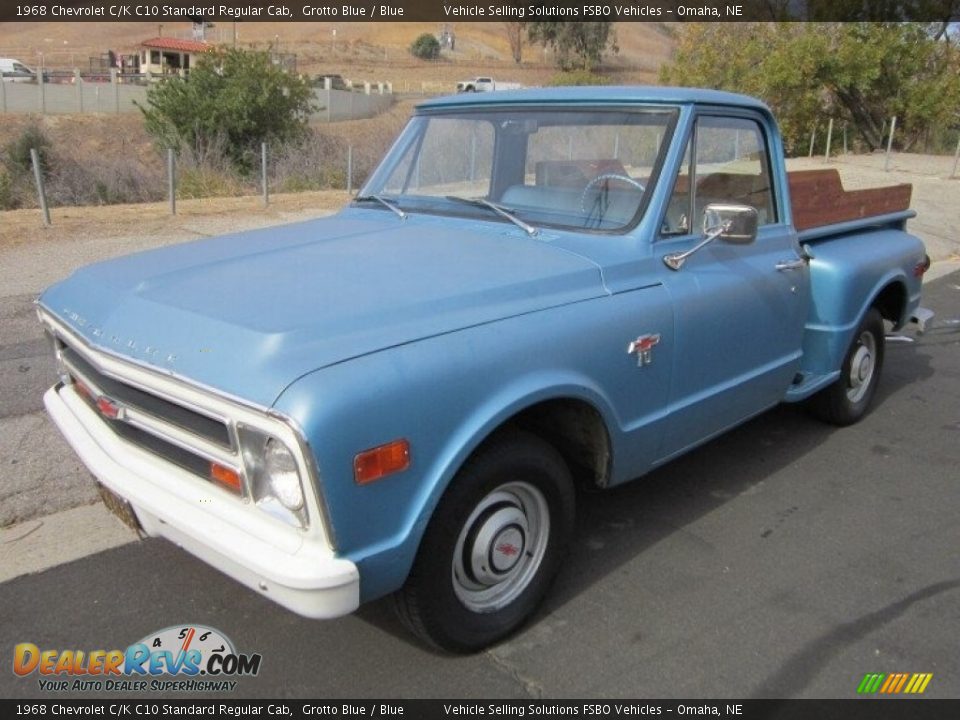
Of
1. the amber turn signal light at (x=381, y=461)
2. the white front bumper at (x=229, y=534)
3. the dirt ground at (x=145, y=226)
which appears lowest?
the dirt ground at (x=145, y=226)

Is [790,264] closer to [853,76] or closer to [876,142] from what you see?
[853,76]

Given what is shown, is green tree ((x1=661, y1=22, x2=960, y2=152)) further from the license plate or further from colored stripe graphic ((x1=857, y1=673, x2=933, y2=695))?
the license plate

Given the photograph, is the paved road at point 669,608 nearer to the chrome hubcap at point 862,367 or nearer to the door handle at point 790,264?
the chrome hubcap at point 862,367

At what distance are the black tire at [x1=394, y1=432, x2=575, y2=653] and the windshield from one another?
3.72 feet

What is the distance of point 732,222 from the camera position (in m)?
3.23

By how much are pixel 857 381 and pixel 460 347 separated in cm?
340

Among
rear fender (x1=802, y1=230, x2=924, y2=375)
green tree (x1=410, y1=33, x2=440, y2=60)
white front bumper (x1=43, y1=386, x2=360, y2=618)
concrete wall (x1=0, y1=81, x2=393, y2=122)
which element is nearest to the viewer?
white front bumper (x1=43, y1=386, x2=360, y2=618)

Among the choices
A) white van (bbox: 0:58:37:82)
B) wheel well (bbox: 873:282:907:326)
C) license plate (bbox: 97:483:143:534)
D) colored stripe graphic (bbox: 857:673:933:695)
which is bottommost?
colored stripe graphic (bbox: 857:673:933:695)

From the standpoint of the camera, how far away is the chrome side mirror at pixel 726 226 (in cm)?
321

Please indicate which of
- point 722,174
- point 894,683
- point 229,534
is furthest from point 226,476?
point 722,174

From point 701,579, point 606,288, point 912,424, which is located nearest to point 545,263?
point 606,288

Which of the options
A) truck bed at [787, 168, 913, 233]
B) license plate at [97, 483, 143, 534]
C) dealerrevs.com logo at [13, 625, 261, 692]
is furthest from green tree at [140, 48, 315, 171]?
dealerrevs.com logo at [13, 625, 261, 692]

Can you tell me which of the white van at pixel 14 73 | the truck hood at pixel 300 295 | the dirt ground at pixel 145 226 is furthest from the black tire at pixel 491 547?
the white van at pixel 14 73
